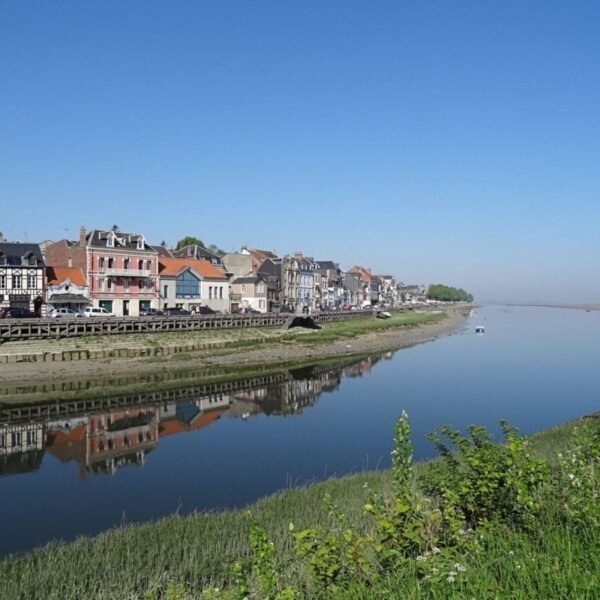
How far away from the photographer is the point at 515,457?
8641 millimetres

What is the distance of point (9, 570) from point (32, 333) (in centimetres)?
4045

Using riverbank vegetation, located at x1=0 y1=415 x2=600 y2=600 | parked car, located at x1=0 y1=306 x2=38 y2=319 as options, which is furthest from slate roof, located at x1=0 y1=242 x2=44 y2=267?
riverbank vegetation, located at x1=0 y1=415 x2=600 y2=600

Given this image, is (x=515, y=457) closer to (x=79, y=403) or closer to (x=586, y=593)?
(x=586, y=593)

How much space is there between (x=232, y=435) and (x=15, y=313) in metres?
36.9

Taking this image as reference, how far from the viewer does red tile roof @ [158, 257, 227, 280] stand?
7812 centimetres

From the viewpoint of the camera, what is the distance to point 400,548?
7.35 meters

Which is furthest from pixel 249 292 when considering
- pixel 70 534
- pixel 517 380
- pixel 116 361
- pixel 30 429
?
pixel 70 534

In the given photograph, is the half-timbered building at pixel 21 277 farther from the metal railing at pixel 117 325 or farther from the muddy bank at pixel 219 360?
the muddy bank at pixel 219 360

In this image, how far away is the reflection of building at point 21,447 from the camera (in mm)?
24422

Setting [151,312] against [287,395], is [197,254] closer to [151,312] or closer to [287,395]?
[151,312]

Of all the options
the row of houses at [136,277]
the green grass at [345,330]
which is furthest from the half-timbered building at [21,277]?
the green grass at [345,330]

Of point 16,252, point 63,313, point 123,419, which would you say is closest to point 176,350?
point 63,313

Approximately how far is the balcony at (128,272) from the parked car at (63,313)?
6.99 meters

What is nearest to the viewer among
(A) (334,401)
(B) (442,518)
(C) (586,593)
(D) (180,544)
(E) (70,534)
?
(C) (586,593)
